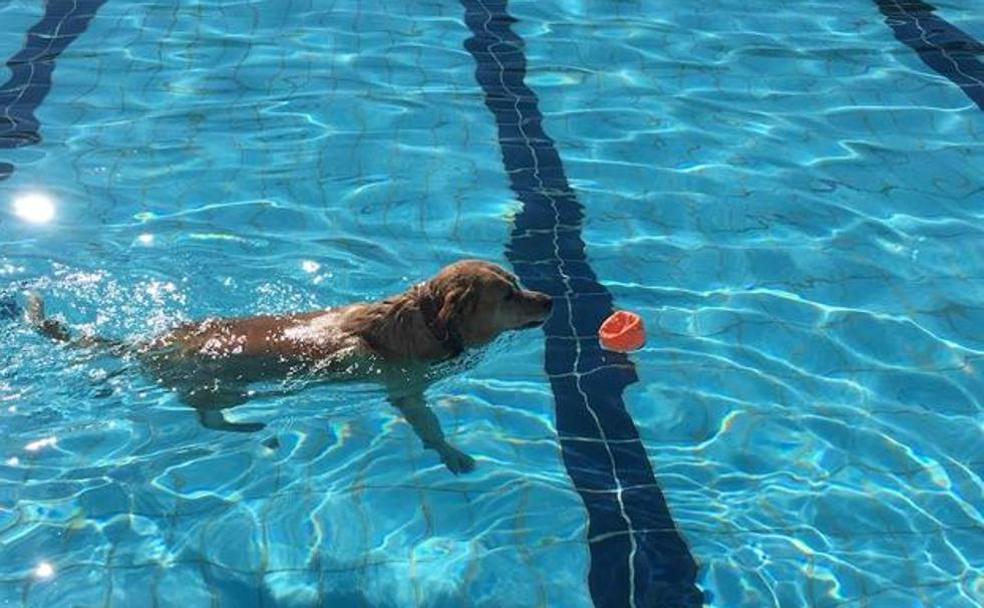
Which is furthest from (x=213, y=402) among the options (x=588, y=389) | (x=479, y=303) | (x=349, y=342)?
(x=588, y=389)

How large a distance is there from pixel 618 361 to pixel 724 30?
15.4ft

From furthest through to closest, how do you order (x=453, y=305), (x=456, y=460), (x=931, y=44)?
(x=931, y=44), (x=453, y=305), (x=456, y=460)

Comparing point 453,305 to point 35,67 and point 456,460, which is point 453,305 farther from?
point 35,67

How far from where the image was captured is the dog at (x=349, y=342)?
18.3ft

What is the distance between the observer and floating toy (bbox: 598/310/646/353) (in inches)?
239

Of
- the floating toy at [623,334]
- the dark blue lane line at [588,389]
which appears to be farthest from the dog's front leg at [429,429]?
the floating toy at [623,334]

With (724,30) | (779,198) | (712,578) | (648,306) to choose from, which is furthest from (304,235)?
(724,30)

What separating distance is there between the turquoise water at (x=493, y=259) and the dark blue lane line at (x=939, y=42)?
167mm

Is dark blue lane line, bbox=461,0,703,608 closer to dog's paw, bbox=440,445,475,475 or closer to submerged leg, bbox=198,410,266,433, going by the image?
dog's paw, bbox=440,445,475,475

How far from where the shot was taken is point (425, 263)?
22.3ft

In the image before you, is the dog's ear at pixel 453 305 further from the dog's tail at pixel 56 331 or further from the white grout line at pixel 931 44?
the white grout line at pixel 931 44

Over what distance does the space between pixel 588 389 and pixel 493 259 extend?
124 centimetres

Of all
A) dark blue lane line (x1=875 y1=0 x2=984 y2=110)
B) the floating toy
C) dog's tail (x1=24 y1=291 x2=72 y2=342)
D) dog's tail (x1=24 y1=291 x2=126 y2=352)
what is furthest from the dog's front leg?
dark blue lane line (x1=875 y1=0 x2=984 y2=110)

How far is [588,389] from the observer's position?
5.83 meters
